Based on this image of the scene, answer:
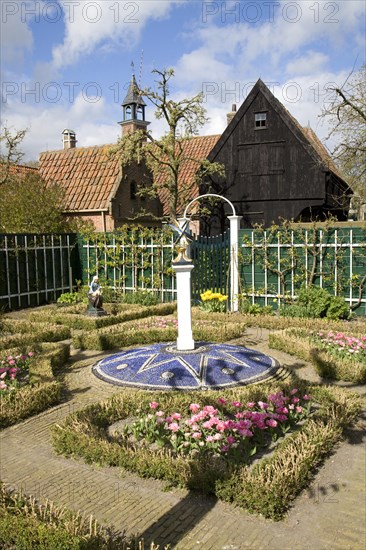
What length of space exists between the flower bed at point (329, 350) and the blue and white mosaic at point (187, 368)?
0.87 meters

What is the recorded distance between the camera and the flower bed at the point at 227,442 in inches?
174

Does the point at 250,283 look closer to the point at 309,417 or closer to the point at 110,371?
the point at 110,371

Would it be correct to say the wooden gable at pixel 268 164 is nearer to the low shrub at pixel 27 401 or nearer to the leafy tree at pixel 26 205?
the leafy tree at pixel 26 205

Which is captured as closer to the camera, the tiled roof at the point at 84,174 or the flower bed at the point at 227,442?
the flower bed at the point at 227,442

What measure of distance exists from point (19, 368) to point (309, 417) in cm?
492

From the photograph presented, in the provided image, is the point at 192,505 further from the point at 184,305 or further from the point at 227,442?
the point at 184,305

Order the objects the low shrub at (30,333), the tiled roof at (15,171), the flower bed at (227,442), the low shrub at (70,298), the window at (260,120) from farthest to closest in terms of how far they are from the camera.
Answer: the tiled roof at (15,171) < the window at (260,120) < the low shrub at (70,298) < the low shrub at (30,333) < the flower bed at (227,442)

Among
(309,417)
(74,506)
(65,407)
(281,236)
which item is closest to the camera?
(74,506)

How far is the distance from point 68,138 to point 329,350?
26911 mm

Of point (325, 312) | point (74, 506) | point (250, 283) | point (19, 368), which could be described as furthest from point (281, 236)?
point (74, 506)

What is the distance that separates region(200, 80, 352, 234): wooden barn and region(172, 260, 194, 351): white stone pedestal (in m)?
13.1

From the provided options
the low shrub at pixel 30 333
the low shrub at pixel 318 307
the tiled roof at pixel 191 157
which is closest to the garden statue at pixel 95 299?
the low shrub at pixel 30 333

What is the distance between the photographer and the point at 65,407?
277 inches

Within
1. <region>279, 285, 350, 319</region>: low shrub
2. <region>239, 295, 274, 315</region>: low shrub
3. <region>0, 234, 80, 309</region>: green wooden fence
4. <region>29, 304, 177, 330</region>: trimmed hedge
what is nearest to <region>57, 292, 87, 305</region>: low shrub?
<region>0, 234, 80, 309</region>: green wooden fence
